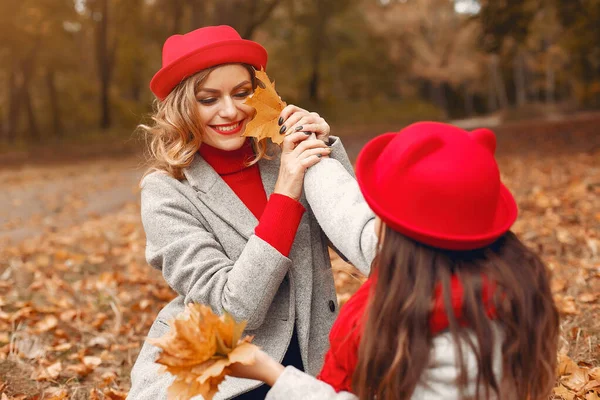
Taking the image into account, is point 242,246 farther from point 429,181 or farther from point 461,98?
point 461,98

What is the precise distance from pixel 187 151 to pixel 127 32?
2684 cm

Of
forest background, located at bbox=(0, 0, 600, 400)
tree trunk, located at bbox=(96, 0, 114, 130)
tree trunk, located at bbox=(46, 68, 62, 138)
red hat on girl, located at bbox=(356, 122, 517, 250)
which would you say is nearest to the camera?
red hat on girl, located at bbox=(356, 122, 517, 250)

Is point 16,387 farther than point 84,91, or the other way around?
point 84,91

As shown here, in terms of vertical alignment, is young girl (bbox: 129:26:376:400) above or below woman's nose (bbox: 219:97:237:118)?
below

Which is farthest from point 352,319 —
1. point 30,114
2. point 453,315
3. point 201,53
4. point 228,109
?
point 30,114

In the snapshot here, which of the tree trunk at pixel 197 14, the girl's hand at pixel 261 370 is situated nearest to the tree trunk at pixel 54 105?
the tree trunk at pixel 197 14

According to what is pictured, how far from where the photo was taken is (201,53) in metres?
1.98

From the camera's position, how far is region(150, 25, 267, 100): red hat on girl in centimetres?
198

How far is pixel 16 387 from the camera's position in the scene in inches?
116


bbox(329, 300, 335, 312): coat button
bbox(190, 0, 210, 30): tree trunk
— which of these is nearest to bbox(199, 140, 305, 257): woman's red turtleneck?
bbox(329, 300, 335, 312): coat button

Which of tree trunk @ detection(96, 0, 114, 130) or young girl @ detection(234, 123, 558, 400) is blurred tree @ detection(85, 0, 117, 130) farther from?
young girl @ detection(234, 123, 558, 400)

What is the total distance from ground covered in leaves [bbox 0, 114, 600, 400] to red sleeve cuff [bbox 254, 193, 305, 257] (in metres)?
0.18

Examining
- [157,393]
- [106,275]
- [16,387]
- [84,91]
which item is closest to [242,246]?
[157,393]

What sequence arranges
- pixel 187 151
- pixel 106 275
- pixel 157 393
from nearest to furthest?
pixel 157 393 < pixel 187 151 < pixel 106 275
